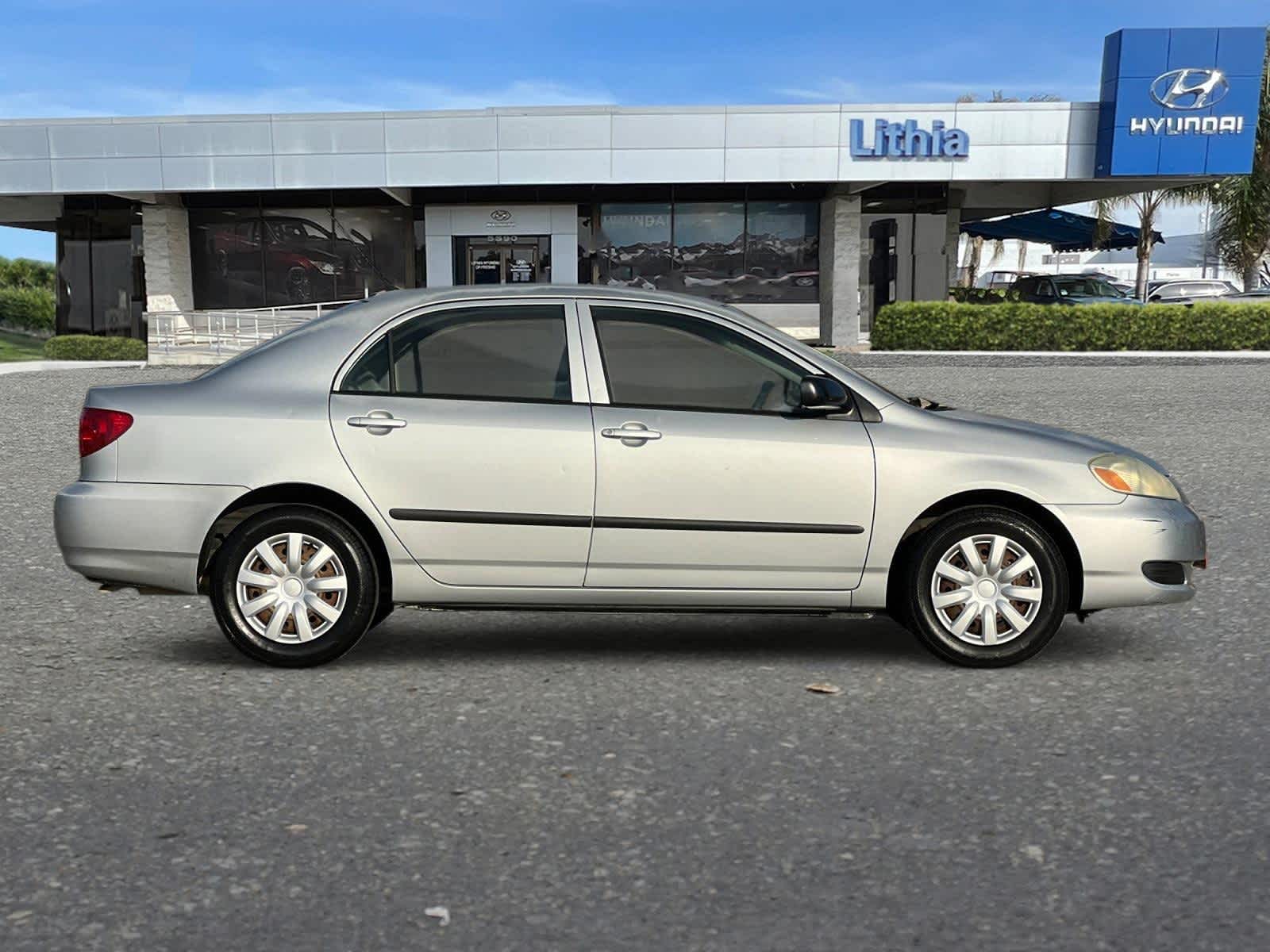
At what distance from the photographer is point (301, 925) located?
327 centimetres

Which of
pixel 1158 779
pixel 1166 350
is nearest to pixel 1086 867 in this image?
pixel 1158 779

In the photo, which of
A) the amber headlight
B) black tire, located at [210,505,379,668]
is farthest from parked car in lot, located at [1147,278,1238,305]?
black tire, located at [210,505,379,668]

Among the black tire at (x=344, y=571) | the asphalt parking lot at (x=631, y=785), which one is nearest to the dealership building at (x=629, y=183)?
the asphalt parking lot at (x=631, y=785)

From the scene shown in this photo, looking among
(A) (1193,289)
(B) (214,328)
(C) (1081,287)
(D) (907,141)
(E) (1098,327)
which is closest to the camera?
(E) (1098,327)

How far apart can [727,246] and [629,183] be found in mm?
3234

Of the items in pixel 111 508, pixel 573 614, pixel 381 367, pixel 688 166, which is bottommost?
pixel 573 614

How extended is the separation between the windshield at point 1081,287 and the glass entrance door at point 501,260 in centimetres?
1286

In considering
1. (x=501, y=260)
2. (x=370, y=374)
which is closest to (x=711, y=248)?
(x=501, y=260)

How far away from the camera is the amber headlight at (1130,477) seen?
5.70m

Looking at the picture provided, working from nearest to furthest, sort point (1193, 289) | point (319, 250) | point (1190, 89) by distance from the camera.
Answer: point (1190, 89), point (319, 250), point (1193, 289)

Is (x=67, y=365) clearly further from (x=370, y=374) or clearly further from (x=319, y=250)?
(x=370, y=374)

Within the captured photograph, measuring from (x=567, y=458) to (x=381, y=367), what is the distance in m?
0.91

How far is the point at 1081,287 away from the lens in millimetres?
33312

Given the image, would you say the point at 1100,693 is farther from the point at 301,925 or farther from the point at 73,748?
the point at 73,748
